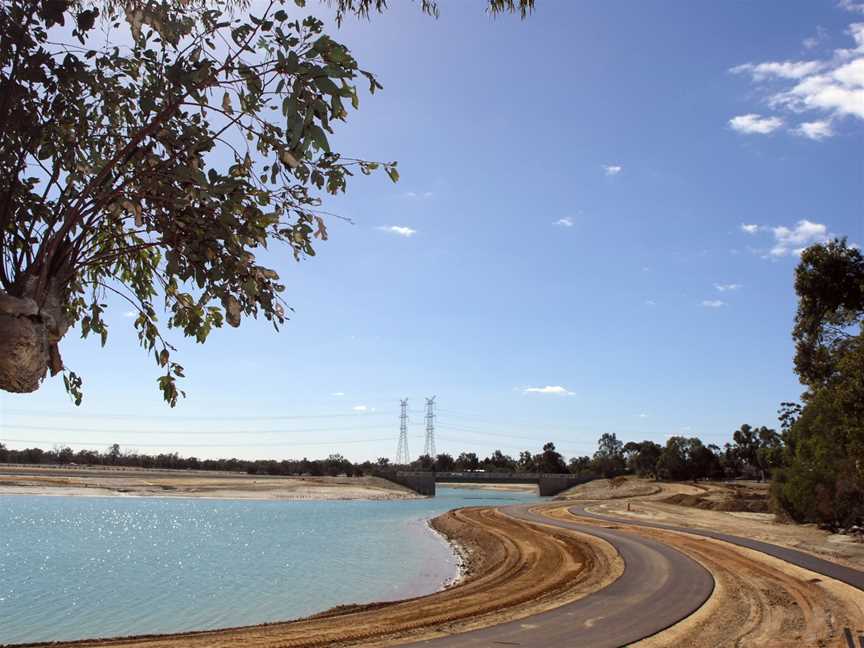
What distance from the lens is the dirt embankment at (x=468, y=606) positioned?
15.6m

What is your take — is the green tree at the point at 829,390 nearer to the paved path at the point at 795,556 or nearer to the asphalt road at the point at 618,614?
the paved path at the point at 795,556

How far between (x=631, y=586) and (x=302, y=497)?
88.7 m

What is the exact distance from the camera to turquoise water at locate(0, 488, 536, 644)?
2164 centimetres

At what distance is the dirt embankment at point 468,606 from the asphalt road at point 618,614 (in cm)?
72

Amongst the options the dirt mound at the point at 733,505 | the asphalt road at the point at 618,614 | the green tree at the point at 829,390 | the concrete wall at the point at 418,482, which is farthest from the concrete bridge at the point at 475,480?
the asphalt road at the point at 618,614

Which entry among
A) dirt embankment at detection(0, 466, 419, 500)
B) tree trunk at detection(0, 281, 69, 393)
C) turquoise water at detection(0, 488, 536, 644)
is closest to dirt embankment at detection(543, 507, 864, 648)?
turquoise water at detection(0, 488, 536, 644)

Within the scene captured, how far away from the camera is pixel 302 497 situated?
104125 millimetres

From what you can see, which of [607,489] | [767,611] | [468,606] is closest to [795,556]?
[767,611]

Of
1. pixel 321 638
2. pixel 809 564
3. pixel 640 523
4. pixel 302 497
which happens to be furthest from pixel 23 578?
pixel 302 497

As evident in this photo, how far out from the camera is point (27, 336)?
701 cm

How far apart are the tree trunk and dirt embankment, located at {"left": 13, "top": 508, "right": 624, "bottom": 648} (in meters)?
9.88

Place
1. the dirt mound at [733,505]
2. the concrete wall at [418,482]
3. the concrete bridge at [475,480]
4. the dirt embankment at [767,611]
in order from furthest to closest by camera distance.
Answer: the concrete bridge at [475,480]
the concrete wall at [418,482]
the dirt mound at [733,505]
the dirt embankment at [767,611]

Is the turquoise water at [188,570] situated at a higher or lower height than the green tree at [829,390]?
lower

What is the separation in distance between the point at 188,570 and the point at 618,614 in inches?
872
